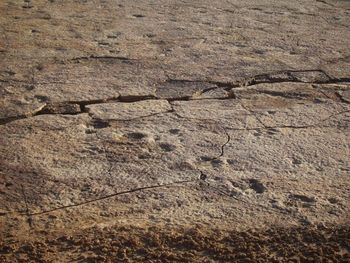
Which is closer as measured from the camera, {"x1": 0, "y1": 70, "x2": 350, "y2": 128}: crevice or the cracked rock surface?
the cracked rock surface

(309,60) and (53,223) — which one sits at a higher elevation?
(309,60)

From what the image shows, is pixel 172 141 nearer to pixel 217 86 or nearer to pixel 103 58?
pixel 217 86

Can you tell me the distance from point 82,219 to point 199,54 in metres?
1.53

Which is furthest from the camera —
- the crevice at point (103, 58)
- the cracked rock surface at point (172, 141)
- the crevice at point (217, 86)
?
the crevice at point (103, 58)

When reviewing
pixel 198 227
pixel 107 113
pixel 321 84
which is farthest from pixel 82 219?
pixel 321 84

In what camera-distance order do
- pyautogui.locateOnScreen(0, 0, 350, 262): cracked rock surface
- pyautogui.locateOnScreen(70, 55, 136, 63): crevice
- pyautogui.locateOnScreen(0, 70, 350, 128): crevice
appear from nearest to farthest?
pyautogui.locateOnScreen(0, 0, 350, 262): cracked rock surface → pyautogui.locateOnScreen(0, 70, 350, 128): crevice → pyautogui.locateOnScreen(70, 55, 136, 63): crevice

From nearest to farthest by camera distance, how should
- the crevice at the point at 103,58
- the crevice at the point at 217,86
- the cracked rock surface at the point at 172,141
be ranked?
the cracked rock surface at the point at 172,141 → the crevice at the point at 217,86 → the crevice at the point at 103,58

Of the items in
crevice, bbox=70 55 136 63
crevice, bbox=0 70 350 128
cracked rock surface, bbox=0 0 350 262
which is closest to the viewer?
cracked rock surface, bbox=0 0 350 262

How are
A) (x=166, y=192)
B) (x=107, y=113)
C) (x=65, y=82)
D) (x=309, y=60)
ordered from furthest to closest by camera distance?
(x=309, y=60) → (x=65, y=82) → (x=107, y=113) → (x=166, y=192)

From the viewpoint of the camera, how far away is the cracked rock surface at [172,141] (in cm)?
153

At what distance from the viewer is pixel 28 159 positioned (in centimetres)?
189

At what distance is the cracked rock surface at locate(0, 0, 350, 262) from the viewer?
1.53 m

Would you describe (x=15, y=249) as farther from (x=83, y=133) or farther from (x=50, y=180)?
(x=83, y=133)

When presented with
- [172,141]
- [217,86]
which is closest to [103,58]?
[217,86]
